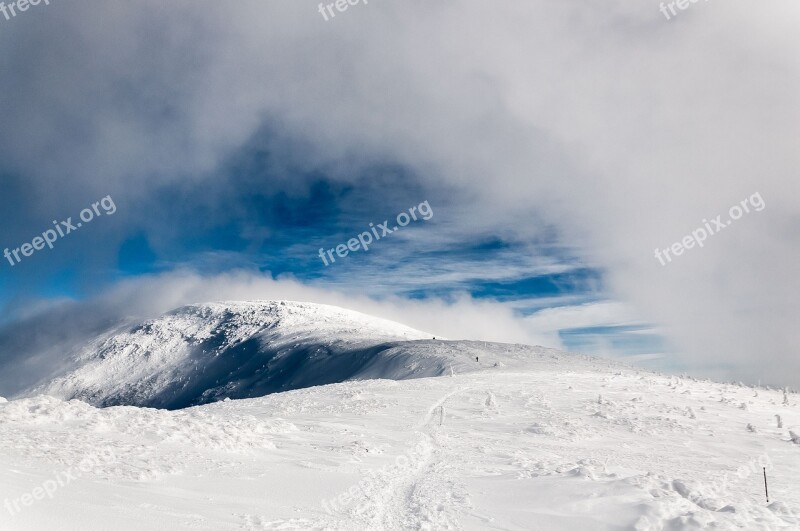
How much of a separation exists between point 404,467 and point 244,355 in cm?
9365

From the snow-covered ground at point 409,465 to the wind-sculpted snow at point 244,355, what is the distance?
22885 mm

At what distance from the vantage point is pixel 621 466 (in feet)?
56.5

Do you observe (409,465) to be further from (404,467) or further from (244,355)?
(244,355)

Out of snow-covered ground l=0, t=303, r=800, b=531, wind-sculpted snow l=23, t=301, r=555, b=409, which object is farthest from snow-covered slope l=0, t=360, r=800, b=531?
wind-sculpted snow l=23, t=301, r=555, b=409

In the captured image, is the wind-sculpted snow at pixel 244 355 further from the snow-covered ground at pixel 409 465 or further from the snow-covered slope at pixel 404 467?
the snow-covered slope at pixel 404 467

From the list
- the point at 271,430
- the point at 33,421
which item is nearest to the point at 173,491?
the point at 33,421

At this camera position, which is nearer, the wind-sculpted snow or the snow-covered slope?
the snow-covered slope

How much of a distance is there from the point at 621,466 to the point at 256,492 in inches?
487

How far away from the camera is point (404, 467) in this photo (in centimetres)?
1639

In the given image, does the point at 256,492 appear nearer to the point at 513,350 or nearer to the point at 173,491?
the point at 173,491

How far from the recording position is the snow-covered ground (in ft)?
34.7

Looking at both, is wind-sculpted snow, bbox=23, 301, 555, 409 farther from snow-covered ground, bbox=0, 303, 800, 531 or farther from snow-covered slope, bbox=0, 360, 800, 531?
snow-covered slope, bbox=0, 360, 800, 531

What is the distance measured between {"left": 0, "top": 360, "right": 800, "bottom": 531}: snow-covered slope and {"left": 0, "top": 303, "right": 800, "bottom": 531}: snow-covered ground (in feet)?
0.21

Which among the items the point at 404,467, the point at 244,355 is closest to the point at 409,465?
the point at 404,467
